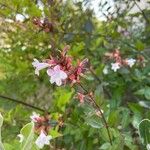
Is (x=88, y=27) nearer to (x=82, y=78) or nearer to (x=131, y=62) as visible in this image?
(x=131, y=62)

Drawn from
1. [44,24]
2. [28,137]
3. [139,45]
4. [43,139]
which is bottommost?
[28,137]

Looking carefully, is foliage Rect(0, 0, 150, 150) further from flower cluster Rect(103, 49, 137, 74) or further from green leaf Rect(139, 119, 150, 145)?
green leaf Rect(139, 119, 150, 145)

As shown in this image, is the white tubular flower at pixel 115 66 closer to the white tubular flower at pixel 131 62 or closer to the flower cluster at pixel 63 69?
the white tubular flower at pixel 131 62

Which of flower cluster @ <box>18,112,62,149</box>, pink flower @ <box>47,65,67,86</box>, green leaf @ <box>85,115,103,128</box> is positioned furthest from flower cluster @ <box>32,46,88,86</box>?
flower cluster @ <box>18,112,62,149</box>

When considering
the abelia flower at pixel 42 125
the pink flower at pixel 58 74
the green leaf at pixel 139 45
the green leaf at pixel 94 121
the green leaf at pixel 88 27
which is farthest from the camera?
the green leaf at pixel 88 27

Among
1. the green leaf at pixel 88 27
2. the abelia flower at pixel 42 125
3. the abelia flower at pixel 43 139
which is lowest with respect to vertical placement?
the abelia flower at pixel 43 139

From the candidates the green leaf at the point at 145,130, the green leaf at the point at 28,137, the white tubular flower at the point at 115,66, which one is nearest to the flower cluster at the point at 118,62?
the white tubular flower at the point at 115,66

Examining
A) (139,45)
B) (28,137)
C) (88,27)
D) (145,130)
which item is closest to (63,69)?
(145,130)

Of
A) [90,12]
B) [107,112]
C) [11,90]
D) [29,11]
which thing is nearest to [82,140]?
[107,112]

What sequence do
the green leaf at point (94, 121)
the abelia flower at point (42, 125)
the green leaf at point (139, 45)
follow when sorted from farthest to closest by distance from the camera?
the green leaf at point (139, 45), the abelia flower at point (42, 125), the green leaf at point (94, 121)
